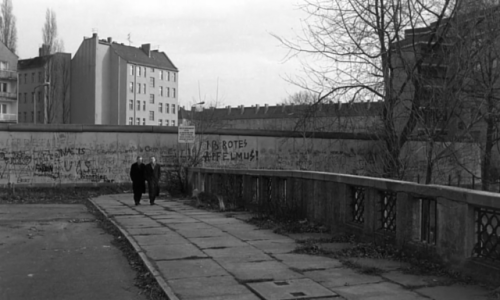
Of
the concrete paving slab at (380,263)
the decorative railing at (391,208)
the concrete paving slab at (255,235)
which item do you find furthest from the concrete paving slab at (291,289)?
the concrete paving slab at (255,235)

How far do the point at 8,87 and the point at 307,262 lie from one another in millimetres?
87622

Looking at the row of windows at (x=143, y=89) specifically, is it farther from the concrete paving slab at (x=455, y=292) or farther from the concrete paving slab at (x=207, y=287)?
the concrete paving slab at (x=455, y=292)

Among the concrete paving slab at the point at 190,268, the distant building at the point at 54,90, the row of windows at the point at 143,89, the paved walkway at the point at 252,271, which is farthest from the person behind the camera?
the row of windows at the point at 143,89

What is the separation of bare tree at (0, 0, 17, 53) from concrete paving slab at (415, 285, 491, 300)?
267 feet

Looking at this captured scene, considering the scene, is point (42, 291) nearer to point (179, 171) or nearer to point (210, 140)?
point (179, 171)

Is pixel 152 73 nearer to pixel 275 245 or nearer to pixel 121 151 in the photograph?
pixel 121 151

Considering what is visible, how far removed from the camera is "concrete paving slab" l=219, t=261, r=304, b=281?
702 cm

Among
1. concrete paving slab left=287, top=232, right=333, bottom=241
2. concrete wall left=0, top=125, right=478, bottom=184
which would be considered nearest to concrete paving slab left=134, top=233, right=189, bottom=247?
concrete paving slab left=287, top=232, right=333, bottom=241

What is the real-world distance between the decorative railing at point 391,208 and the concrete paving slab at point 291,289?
191 cm

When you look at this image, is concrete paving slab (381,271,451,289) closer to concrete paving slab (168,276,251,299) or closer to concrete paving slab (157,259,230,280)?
concrete paving slab (168,276,251,299)

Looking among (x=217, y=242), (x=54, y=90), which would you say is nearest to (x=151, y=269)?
(x=217, y=242)

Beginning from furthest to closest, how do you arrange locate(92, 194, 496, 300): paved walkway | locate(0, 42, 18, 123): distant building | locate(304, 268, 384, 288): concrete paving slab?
locate(0, 42, 18, 123): distant building, locate(304, 268, 384, 288): concrete paving slab, locate(92, 194, 496, 300): paved walkway

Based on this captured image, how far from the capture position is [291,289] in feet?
20.9

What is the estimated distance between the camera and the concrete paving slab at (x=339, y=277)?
6.64 m
